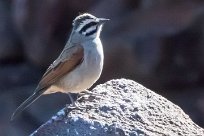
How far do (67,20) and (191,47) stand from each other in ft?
10.0

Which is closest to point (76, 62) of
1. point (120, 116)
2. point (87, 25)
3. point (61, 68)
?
point (61, 68)

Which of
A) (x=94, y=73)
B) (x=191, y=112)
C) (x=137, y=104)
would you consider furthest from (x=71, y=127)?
(x=191, y=112)

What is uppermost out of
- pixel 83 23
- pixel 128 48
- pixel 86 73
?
pixel 128 48

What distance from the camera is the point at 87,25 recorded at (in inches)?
337

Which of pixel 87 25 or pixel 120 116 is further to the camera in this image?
pixel 87 25

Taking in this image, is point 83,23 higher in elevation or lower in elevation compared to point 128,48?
lower

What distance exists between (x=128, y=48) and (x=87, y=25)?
24.8 ft

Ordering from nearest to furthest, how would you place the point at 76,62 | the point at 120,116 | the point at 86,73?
1. the point at 120,116
2. the point at 86,73
3. the point at 76,62

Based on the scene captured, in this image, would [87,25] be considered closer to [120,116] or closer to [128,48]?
[120,116]

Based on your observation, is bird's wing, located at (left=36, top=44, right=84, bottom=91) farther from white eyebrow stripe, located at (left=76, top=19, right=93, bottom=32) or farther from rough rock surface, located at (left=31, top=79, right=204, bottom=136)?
rough rock surface, located at (left=31, top=79, right=204, bottom=136)

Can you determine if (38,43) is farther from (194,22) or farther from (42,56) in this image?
(194,22)

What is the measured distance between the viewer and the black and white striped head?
8.55 m

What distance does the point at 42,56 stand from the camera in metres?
18.4

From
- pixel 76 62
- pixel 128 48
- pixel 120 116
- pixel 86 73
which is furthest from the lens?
pixel 128 48
